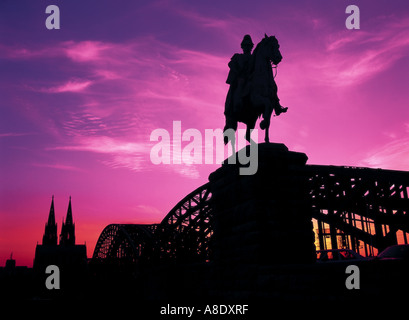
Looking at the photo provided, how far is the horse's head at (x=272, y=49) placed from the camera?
10047 mm

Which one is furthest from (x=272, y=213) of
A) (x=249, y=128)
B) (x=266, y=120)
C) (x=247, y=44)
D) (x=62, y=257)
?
(x=62, y=257)

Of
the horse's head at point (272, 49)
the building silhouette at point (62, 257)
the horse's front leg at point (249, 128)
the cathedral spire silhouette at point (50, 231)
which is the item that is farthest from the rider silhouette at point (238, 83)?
the cathedral spire silhouette at point (50, 231)

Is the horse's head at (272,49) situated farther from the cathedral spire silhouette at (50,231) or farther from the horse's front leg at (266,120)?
the cathedral spire silhouette at (50,231)

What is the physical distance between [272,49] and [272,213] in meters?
4.28

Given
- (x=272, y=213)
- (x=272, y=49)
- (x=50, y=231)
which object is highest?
(x=50, y=231)

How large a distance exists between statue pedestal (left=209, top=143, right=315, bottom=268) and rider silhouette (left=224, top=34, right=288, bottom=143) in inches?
68.0

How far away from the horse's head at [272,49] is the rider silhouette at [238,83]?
55cm

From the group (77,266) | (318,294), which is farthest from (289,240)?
(77,266)

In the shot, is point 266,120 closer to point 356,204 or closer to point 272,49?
point 272,49

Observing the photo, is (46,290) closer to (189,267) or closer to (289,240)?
(189,267)

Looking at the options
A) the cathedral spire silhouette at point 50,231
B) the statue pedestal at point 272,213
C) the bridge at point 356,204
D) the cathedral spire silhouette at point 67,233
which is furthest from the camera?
the cathedral spire silhouette at point 50,231

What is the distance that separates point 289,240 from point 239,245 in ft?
4.28

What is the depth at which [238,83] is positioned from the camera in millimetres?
10773

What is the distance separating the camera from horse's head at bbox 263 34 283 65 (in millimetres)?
10047
